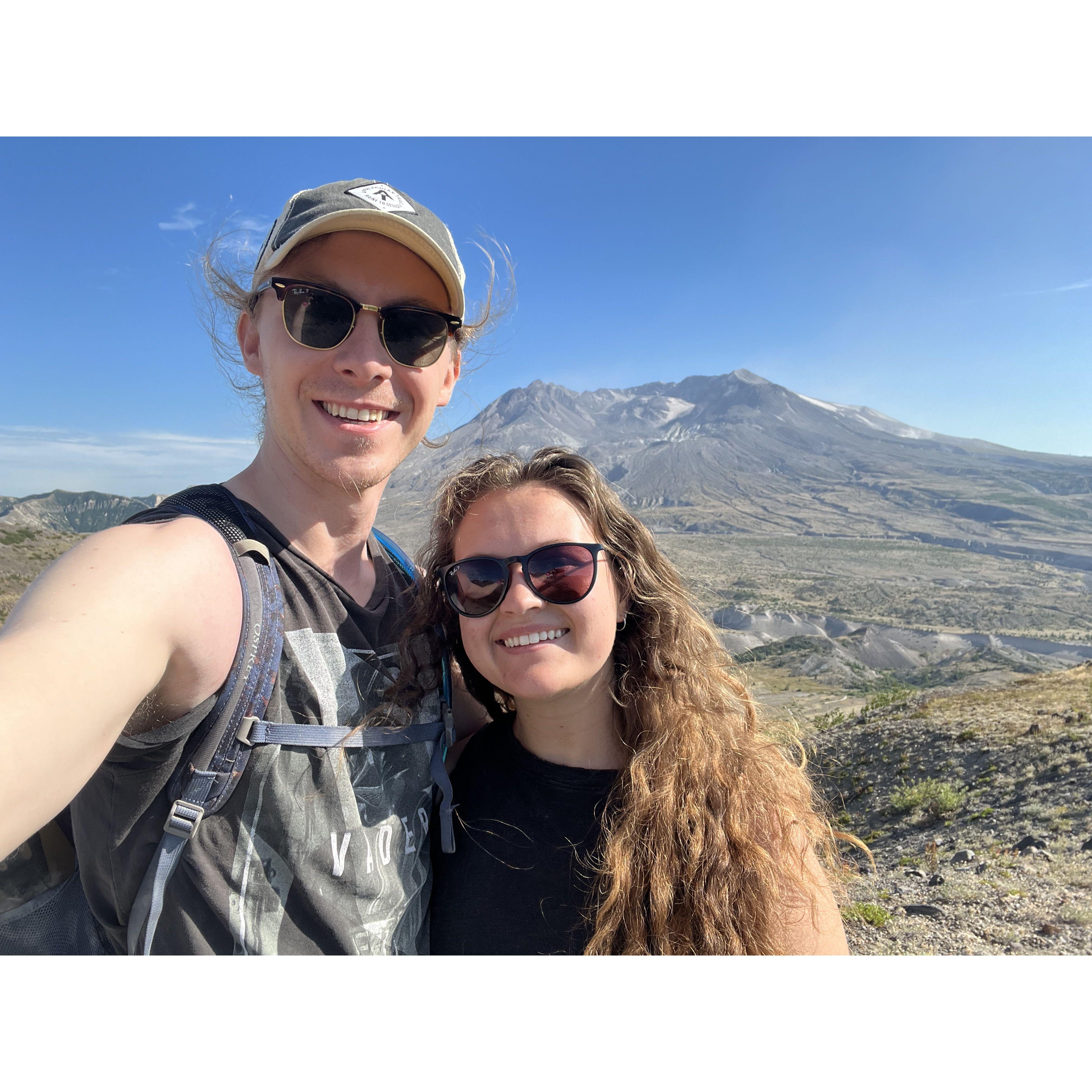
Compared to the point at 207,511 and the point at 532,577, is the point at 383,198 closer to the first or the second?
the point at 207,511

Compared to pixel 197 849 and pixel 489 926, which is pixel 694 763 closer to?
pixel 489 926

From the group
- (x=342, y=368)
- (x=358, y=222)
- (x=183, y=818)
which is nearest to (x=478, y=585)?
(x=342, y=368)

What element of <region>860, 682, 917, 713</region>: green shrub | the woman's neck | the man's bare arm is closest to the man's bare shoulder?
the man's bare arm

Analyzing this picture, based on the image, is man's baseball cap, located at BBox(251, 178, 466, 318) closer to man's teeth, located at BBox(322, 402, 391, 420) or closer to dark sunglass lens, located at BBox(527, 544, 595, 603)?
man's teeth, located at BBox(322, 402, 391, 420)

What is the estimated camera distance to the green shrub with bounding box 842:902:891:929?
6480 millimetres

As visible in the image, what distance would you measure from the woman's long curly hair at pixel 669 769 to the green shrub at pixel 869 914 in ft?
16.3

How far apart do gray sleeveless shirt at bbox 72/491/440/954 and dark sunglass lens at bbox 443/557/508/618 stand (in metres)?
0.31

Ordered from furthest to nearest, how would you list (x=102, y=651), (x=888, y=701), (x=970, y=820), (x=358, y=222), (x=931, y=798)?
1. (x=888, y=701)
2. (x=931, y=798)
3. (x=970, y=820)
4. (x=358, y=222)
5. (x=102, y=651)

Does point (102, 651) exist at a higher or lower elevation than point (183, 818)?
higher

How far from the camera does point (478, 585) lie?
2.06 metres

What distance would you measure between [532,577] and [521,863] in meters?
0.80

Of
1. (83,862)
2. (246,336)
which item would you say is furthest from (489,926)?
(246,336)

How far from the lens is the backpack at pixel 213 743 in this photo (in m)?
1.45

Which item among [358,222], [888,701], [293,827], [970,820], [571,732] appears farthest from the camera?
[888,701]
